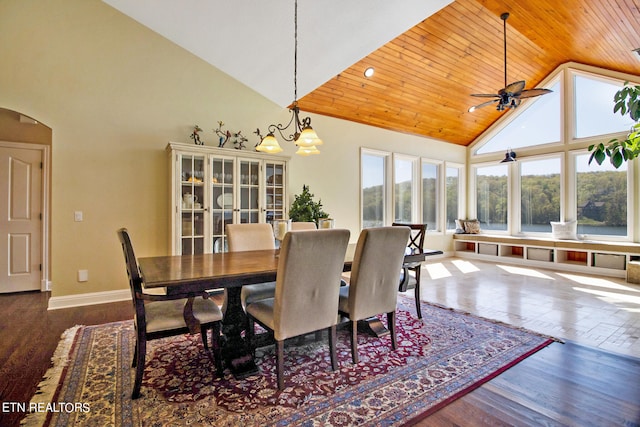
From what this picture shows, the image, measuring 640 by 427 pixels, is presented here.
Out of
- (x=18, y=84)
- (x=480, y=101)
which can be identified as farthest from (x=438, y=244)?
(x=18, y=84)

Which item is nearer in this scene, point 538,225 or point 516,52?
point 516,52

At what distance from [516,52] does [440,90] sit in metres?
1.29

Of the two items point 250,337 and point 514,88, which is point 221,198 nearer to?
point 250,337

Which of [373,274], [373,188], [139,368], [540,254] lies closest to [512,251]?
[540,254]

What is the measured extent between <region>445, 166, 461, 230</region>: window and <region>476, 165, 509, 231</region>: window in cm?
48

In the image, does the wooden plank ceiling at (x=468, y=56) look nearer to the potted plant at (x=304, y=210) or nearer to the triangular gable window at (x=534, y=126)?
the triangular gable window at (x=534, y=126)

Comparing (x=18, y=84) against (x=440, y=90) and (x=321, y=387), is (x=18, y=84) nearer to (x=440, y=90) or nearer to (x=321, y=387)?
(x=321, y=387)

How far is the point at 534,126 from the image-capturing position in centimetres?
666

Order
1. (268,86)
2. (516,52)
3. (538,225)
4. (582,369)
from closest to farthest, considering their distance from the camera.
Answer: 1. (582,369)
2. (268,86)
3. (516,52)
4. (538,225)

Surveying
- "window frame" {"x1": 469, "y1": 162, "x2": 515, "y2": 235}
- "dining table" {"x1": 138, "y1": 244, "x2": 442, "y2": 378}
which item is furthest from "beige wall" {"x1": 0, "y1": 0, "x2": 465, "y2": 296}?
"window frame" {"x1": 469, "y1": 162, "x2": 515, "y2": 235}

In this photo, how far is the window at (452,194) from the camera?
7.60 m

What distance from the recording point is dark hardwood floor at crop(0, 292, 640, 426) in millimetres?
1677

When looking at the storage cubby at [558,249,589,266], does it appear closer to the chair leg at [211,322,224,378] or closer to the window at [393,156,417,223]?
the window at [393,156,417,223]

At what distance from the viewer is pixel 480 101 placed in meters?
6.21
